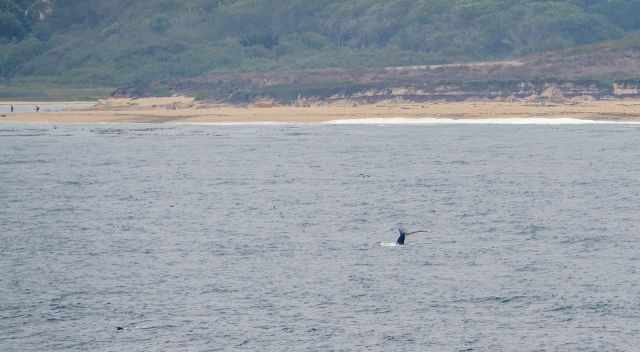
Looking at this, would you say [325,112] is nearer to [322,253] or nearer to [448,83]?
[448,83]

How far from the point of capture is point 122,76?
193875 mm

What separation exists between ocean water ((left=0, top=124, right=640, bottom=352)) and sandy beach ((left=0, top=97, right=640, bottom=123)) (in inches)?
1556

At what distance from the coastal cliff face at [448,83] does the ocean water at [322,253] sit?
51602 mm

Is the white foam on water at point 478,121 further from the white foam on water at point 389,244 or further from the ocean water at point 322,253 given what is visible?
the white foam on water at point 389,244

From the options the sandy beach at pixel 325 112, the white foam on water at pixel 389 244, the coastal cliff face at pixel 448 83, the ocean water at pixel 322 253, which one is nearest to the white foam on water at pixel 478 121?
the sandy beach at pixel 325 112

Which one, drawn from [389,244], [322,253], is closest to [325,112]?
[389,244]

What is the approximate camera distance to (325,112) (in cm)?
12625

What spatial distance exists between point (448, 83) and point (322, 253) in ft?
314

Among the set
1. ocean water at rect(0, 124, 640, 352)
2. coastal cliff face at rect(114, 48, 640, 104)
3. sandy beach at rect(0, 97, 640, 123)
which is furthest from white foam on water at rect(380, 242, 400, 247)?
coastal cliff face at rect(114, 48, 640, 104)

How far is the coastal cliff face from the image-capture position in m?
126

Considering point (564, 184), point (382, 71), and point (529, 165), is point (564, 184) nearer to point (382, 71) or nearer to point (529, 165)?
point (529, 165)

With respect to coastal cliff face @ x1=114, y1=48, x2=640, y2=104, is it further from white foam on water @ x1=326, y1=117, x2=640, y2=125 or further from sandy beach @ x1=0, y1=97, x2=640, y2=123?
white foam on water @ x1=326, y1=117, x2=640, y2=125

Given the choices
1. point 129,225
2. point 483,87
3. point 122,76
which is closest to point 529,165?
point 129,225

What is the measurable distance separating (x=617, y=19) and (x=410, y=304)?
17589cm
